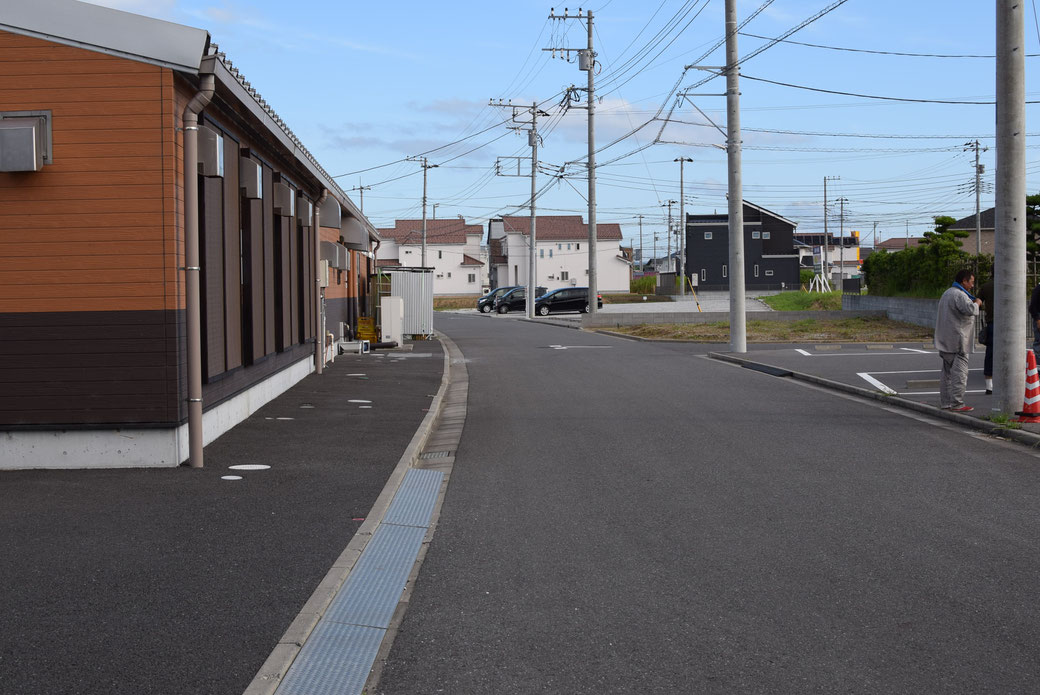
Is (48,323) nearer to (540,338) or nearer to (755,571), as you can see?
(755,571)

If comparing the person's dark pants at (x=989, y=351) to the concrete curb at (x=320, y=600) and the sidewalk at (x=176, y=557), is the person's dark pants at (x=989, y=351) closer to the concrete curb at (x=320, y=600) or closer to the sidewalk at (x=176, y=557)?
the sidewalk at (x=176, y=557)

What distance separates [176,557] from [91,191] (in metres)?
4.06

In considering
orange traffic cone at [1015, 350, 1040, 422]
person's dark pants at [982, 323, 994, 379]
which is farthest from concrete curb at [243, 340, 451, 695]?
person's dark pants at [982, 323, 994, 379]

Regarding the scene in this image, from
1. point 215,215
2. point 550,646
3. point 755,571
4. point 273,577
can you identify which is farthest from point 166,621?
point 215,215

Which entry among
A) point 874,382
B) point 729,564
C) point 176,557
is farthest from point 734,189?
point 176,557

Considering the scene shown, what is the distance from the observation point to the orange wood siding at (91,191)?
27.2 feet

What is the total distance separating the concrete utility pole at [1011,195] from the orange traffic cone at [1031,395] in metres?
0.06

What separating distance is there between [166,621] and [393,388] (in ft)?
36.5

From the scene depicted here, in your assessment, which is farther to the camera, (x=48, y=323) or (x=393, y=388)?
(x=393, y=388)

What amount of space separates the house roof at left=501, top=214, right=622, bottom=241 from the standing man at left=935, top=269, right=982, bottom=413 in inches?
3155

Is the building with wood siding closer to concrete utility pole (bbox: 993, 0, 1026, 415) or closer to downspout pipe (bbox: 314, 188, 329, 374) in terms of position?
concrete utility pole (bbox: 993, 0, 1026, 415)

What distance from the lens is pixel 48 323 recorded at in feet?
27.5

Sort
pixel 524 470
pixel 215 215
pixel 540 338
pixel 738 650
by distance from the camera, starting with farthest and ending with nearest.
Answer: pixel 540 338 < pixel 215 215 < pixel 524 470 < pixel 738 650

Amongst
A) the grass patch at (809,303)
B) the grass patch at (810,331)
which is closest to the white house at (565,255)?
the grass patch at (809,303)
